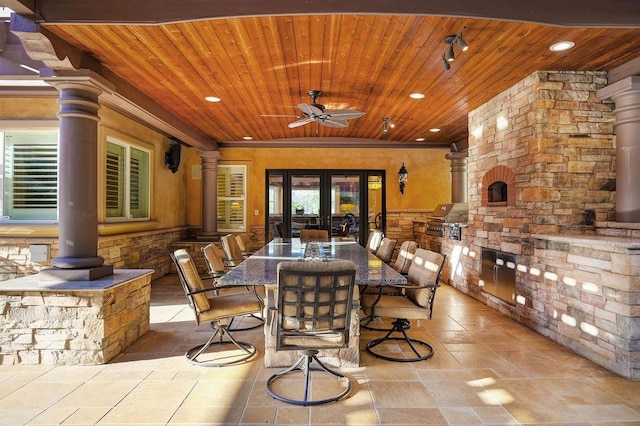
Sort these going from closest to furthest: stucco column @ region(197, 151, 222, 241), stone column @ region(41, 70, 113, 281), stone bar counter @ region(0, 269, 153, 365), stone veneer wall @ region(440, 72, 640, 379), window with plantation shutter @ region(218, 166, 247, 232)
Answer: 1. stone veneer wall @ region(440, 72, 640, 379)
2. stone bar counter @ region(0, 269, 153, 365)
3. stone column @ region(41, 70, 113, 281)
4. stucco column @ region(197, 151, 222, 241)
5. window with plantation shutter @ region(218, 166, 247, 232)

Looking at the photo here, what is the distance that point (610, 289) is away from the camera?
3.13m

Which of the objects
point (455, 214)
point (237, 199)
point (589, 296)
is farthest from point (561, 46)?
point (237, 199)

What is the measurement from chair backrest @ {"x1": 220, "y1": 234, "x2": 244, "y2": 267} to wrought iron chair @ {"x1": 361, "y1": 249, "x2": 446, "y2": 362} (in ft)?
6.16

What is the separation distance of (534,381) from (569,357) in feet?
2.53

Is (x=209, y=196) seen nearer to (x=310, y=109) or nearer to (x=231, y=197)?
(x=231, y=197)

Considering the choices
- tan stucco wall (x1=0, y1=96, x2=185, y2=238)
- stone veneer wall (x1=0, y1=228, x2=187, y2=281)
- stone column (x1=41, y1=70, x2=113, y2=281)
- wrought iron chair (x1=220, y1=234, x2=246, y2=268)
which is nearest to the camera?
stone column (x1=41, y1=70, x2=113, y2=281)

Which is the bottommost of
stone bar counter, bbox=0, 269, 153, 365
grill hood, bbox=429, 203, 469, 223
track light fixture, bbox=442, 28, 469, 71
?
stone bar counter, bbox=0, 269, 153, 365

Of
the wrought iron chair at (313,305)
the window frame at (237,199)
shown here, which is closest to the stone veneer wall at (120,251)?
the window frame at (237,199)

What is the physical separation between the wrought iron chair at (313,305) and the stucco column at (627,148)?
3.27 meters

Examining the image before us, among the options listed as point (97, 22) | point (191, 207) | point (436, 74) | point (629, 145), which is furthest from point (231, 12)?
point (191, 207)

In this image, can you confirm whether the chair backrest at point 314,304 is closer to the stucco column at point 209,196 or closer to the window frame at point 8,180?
the window frame at point 8,180

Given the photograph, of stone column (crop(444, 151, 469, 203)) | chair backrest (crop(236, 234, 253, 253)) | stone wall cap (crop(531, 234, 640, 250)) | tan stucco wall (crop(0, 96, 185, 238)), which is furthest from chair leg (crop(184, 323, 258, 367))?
stone column (crop(444, 151, 469, 203))

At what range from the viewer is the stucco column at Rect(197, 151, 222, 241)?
8.05 meters

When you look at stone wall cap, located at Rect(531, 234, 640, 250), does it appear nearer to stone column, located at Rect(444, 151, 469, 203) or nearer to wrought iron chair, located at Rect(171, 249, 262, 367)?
wrought iron chair, located at Rect(171, 249, 262, 367)
